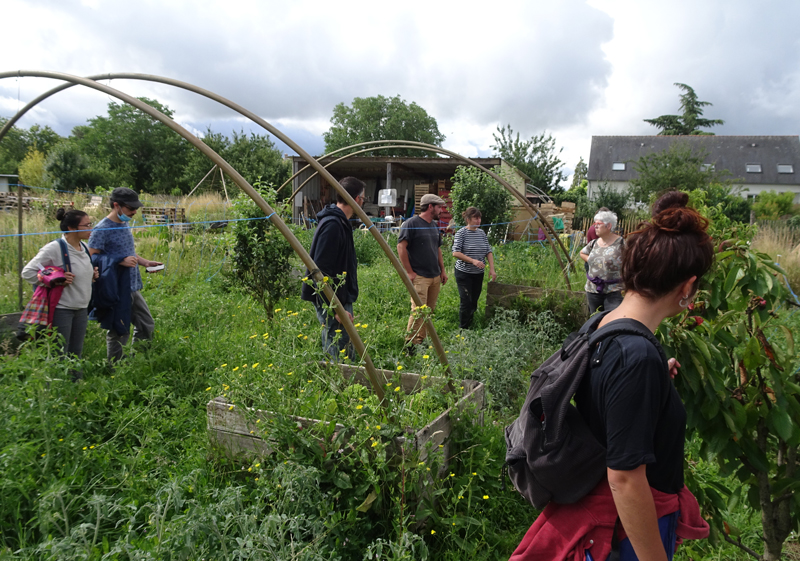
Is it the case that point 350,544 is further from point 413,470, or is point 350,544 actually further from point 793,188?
point 793,188

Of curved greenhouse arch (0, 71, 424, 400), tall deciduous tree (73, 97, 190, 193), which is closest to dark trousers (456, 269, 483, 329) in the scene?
curved greenhouse arch (0, 71, 424, 400)

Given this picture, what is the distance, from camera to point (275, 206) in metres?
5.38

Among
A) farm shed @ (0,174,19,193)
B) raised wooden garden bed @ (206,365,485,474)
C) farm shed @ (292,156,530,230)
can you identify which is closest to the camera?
raised wooden garden bed @ (206,365,485,474)

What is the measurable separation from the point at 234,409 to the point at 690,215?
7.40 ft

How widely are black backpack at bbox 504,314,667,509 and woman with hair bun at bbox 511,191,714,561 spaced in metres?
0.02

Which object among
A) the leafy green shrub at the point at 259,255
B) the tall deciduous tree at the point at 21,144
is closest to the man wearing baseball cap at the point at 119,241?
the leafy green shrub at the point at 259,255

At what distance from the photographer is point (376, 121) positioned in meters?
47.7

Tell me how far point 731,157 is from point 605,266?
4799cm

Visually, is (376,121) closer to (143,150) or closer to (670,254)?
(143,150)

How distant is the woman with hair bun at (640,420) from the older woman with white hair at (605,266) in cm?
357

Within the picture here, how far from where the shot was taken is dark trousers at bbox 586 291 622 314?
15.1ft

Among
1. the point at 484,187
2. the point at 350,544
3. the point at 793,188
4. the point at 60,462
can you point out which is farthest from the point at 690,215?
the point at 793,188

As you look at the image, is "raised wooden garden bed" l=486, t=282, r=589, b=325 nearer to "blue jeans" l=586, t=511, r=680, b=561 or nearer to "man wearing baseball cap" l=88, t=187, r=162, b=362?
"man wearing baseball cap" l=88, t=187, r=162, b=362

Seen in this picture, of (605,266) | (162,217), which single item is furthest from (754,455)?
(162,217)
